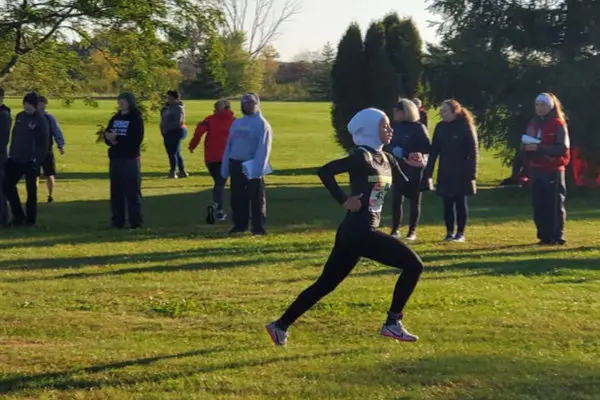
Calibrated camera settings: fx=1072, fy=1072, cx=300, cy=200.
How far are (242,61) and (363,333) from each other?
68592mm

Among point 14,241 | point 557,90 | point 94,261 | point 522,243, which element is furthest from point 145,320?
point 557,90

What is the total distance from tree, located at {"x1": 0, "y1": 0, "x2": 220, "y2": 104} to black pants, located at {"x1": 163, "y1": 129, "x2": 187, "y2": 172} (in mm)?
7735

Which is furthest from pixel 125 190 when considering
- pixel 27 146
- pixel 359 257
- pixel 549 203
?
pixel 359 257

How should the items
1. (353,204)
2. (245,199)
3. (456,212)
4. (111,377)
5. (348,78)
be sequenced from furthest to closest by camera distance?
(348,78)
(245,199)
(456,212)
(353,204)
(111,377)

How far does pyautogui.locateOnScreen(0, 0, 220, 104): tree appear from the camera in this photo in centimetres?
1573

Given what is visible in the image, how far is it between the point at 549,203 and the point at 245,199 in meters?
4.09

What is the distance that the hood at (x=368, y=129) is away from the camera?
24.5 ft

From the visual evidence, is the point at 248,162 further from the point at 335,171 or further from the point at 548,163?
the point at 335,171

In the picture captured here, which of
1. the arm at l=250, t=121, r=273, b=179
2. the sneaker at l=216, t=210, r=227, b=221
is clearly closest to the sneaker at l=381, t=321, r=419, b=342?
the arm at l=250, t=121, r=273, b=179

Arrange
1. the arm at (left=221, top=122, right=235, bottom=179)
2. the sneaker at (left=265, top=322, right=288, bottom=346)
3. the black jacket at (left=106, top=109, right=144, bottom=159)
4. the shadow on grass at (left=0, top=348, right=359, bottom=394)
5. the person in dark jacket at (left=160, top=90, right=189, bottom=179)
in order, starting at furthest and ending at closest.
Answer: the person in dark jacket at (left=160, top=90, right=189, bottom=179) < the black jacket at (left=106, top=109, right=144, bottom=159) < the arm at (left=221, top=122, right=235, bottom=179) < the sneaker at (left=265, top=322, right=288, bottom=346) < the shadow on grass at (left=0, top=348, right=359, bottom=394)

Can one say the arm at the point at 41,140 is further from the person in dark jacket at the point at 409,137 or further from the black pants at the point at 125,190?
the person in dark jacket at the point at 409,137

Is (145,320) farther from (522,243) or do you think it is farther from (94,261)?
(522,243)

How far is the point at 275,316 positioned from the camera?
349 inches

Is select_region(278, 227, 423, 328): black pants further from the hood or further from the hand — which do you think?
the hood
